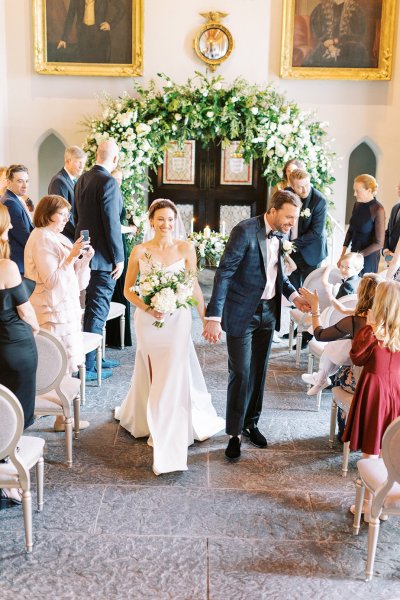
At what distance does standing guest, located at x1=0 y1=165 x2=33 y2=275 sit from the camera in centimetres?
684

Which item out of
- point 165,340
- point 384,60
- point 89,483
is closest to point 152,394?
point 165,340

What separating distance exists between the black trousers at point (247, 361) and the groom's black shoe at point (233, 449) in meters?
0.06

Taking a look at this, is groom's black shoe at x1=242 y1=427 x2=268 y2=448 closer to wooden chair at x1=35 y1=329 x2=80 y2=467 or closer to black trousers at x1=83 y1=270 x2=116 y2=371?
wooden chair at x1=35 y1=329 x2=80 y2=467

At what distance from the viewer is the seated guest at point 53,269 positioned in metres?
5.13

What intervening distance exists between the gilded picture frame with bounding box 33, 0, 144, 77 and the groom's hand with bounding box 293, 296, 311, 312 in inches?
292

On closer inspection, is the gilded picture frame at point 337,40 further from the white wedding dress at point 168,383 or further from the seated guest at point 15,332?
the seated guest at point 15,332

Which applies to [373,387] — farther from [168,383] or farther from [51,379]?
[51,379]

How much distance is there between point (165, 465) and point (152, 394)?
0.52 meters

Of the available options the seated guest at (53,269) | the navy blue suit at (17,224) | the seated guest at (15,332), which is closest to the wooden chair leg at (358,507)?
the seated guest at (15,332)

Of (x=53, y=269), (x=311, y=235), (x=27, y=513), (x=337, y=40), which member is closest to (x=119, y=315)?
(x=53, y=269)

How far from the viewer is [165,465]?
4859mm

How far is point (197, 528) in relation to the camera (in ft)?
13.6

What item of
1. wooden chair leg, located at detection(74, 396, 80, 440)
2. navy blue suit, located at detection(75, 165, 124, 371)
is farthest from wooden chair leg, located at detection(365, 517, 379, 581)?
navy blue suit, located at detection(75, 165, 124, 371)

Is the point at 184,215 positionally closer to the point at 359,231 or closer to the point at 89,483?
the point at 359,231
